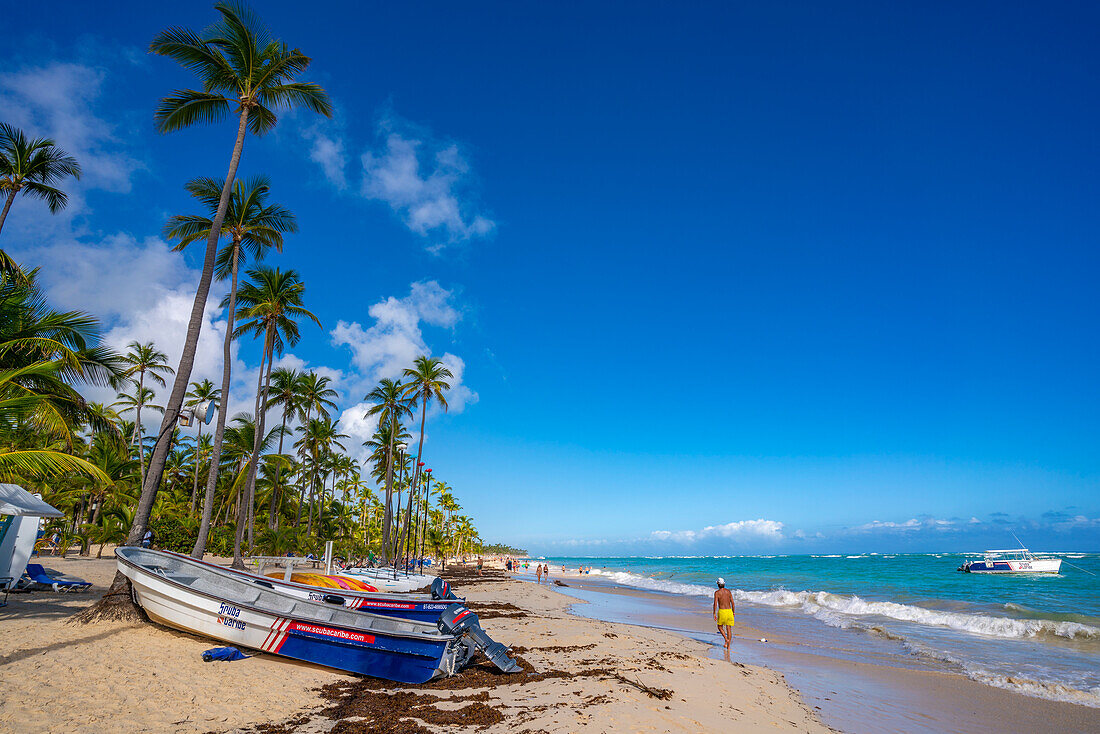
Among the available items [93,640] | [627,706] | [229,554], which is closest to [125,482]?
[229,554]

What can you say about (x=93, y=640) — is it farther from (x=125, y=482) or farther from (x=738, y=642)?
(x=125, y=482)

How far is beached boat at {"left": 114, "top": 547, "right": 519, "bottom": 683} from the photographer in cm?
→ 901

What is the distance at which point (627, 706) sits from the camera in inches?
320

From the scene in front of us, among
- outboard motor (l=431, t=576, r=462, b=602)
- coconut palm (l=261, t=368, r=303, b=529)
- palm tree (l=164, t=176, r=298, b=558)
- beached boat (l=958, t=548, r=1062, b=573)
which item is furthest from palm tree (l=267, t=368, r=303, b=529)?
beached boat (l=958, t=548, r=1062, b=573)

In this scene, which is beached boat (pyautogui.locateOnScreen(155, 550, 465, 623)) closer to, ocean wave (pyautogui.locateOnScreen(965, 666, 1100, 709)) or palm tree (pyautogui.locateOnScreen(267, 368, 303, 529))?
ocean wave (pyautogui.locateOnScreen(965, 666, 1100, 709))

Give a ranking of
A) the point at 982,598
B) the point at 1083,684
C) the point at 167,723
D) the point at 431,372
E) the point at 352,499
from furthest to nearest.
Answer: the point at 352,499 → the point at 431,372 → the point at 982,598 → the point at 1083,684 → the point at 167,723

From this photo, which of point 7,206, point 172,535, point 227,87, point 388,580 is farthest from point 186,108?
point 172,535

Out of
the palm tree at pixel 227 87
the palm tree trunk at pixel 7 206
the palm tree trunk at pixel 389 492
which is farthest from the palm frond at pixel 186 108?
the palm tree trunk at pixel 389 492

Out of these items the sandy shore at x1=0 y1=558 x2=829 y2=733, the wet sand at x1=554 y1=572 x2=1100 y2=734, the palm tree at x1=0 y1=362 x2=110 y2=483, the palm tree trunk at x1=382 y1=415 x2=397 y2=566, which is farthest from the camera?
the palm tree trunk at x1=382 y1=415 x2=397 y2=566

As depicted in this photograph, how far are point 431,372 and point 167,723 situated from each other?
33229 millimetres

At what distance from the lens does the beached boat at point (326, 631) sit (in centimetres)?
901

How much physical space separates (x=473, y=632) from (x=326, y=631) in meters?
2.48

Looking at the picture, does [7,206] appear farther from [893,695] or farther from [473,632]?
[893,695]

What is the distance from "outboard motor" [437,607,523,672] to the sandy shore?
25cm
